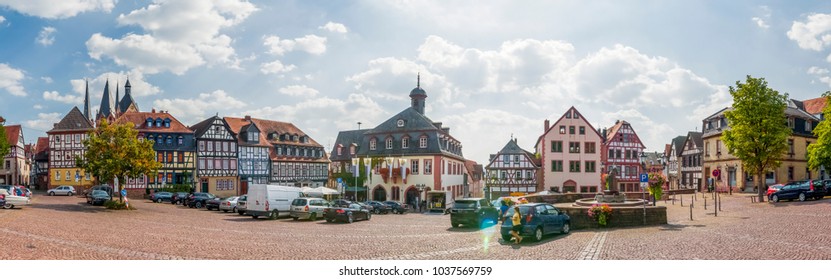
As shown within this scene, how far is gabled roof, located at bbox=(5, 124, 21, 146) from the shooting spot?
11.8m

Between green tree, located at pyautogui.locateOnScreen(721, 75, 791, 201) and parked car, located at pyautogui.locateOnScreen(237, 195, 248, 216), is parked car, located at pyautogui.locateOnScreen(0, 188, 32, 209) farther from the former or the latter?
green tree, located at pyautogui.locateOnScreen(721, 75, 791, 201)

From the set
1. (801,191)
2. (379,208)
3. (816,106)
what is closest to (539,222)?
(801,191)

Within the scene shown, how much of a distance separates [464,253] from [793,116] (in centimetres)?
2381

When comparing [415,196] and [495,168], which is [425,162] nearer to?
[415,196]

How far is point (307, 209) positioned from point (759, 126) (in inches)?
841

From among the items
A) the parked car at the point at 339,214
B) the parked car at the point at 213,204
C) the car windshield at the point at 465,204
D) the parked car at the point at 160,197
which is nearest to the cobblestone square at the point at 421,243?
the car windshield at the point at 465,204

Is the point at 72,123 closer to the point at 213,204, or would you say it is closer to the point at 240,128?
the point at 213,204

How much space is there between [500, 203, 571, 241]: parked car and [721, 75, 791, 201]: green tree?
15388 mm

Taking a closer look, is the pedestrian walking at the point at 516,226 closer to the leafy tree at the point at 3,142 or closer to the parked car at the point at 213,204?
the leafy tree at the point at 3,142

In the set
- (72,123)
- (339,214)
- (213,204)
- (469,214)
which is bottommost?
(213,204)

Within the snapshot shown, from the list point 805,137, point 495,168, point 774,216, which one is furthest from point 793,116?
point 495,168

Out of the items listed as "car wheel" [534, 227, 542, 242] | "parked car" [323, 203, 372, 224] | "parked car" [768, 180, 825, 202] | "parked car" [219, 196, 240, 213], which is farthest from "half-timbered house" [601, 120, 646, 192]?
"car wheel" [534, 227, 542, 242]

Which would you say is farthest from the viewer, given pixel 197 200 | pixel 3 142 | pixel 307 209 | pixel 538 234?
pixel 197 200

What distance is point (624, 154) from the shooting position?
5478 cm
